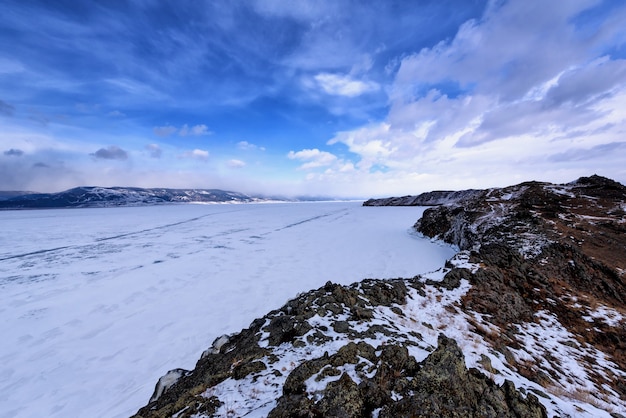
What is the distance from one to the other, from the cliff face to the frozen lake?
275 centimetres

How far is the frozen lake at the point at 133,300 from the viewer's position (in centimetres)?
764

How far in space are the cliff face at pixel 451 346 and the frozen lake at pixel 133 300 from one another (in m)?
2.75

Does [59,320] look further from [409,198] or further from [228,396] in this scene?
[409,198]

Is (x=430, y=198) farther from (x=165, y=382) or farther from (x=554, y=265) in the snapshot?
(x=165, y=382)

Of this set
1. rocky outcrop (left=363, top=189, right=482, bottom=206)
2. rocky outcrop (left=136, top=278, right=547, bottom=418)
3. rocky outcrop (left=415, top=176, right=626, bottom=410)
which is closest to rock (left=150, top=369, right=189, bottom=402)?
rocky outcrop (left=136, top=278, right=547, bottom=418)

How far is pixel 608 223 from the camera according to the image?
17094 millimetres

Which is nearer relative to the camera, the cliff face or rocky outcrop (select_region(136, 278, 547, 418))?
rocky outcrop (select_region(136, 278, 547, 418))

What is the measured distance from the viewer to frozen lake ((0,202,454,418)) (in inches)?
301

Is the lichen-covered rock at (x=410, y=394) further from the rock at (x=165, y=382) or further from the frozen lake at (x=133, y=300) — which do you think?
the frozen lake at (x=133, y=300)

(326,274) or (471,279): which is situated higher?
(471,279)

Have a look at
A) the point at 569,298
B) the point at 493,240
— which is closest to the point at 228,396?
the point at 569,298

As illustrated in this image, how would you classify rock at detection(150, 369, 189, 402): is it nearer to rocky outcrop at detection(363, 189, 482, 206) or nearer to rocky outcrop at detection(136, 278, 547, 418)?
rocky outcrop at detection(136, 278, 547, 418)

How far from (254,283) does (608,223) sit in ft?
70.7

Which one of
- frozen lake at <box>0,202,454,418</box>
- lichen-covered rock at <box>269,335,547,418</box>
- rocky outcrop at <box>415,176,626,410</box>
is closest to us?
lichen-covered rock at <box>269,335,547,418</box>
